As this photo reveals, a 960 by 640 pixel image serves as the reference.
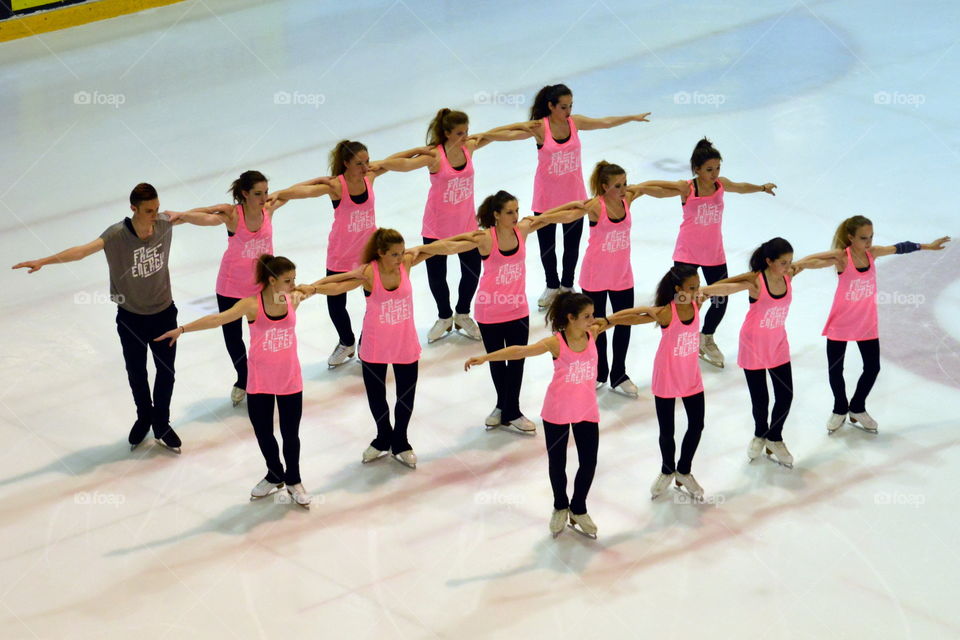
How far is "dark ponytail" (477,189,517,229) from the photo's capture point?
806cm

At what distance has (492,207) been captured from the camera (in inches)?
321

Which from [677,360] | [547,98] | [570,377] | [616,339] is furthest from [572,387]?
[547,98]

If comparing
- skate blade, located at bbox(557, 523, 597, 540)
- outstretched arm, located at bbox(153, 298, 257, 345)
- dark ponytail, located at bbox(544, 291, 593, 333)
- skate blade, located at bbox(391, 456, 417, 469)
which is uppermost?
outstretched arm, located at bbox(153, 298, 257, 345)

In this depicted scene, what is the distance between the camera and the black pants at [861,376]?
8172 millimetres

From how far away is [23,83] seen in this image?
15.0 meters

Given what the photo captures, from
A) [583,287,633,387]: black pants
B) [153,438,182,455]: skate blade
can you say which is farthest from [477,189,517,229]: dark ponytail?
[153,438,182,455]: skate blade

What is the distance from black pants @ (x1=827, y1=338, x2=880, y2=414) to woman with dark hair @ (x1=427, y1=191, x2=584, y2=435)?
1942 millimetres

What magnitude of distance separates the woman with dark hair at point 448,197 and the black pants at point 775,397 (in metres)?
2.55

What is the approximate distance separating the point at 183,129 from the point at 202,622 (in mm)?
8225

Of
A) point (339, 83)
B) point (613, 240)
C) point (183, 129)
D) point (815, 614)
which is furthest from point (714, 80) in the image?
point (815, 614)

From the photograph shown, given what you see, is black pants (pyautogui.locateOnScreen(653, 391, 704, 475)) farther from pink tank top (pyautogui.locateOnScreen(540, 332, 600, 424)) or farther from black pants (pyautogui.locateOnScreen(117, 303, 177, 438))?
black pants (pyautogui.locateOnScreen(117, 303, 177, 438))

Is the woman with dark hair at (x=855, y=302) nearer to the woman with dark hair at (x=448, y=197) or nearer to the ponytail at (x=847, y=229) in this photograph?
the ponytail at (x=847, y=229)

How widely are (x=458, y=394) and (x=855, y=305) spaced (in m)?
2.73

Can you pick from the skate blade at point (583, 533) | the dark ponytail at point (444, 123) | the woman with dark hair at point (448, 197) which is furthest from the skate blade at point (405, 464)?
the dark ponytail at point (444, 123)
